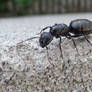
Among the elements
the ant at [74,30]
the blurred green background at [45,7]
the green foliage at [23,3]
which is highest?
the ant at [74,30]

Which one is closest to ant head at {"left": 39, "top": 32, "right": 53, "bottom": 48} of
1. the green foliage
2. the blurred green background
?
the green foliage

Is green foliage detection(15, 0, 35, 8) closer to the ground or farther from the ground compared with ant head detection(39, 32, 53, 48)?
closer to the ground

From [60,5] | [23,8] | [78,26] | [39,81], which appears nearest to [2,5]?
[23,8]

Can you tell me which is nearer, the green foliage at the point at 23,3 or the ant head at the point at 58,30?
the ant head at the point at 58,30

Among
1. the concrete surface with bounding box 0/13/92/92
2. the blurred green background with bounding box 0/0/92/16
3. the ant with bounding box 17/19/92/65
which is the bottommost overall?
the blurred green background with bounding box 0/0/92/16

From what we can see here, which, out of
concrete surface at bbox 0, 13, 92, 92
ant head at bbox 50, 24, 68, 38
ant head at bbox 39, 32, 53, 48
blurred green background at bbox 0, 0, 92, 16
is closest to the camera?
concrete surface at bbox 0, 13, 92, 92

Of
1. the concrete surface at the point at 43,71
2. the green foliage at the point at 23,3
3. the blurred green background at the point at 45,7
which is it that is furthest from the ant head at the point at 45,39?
the blurred green background at the point at 45,7

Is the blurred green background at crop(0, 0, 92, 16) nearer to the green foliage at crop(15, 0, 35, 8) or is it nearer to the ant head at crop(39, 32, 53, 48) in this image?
the green foliage at crop(15, 0, 35, 8)

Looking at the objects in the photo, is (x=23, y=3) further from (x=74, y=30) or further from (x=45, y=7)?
(x=74, y=30)

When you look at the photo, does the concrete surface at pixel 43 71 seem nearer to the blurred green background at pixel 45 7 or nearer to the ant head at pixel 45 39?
the ant head at pixel 45 39
